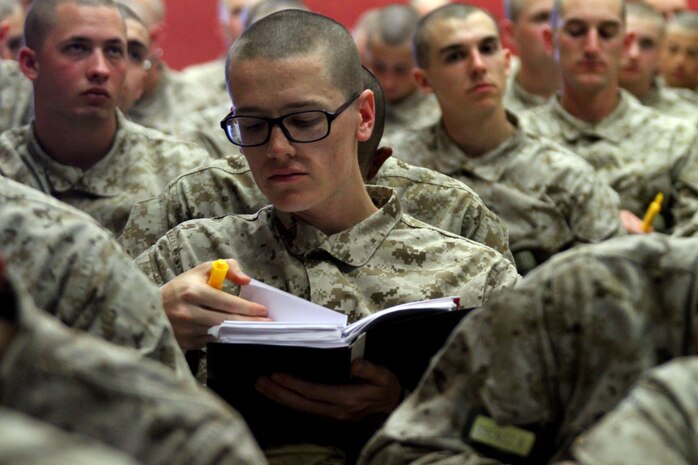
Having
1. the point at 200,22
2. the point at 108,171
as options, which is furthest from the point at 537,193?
the point at 200,22

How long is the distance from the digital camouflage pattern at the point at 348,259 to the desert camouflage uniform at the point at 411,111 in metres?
3.12

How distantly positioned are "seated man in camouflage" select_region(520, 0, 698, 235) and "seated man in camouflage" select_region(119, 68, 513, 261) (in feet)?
4.83

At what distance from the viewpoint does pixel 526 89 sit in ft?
18.1

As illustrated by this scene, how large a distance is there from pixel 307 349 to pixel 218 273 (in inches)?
9.1

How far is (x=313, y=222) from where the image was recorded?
2.41 m

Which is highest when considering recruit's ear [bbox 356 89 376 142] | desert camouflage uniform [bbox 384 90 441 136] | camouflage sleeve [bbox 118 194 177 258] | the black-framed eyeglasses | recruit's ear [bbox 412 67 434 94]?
the black-framed eyeglasses

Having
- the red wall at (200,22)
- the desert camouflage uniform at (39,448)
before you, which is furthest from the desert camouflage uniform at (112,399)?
the red wall at (200,22)

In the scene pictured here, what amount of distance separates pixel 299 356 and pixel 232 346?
10 cm

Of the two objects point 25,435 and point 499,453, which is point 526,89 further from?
point 25,435

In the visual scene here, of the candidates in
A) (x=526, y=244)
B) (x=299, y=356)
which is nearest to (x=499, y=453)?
(x=299, y=356)

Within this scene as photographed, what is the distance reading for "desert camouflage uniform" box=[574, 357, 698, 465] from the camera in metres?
1.30

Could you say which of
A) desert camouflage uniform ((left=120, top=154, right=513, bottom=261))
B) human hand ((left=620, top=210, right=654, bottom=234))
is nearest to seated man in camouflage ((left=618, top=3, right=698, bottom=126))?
human hand ((left=620, top=210, right=654, bottom=234))

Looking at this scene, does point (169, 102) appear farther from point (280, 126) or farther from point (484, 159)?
point (280, 126)

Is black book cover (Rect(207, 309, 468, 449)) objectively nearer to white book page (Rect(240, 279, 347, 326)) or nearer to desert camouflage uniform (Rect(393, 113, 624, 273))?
white book page (Rect(240, 279, 347, 326))
